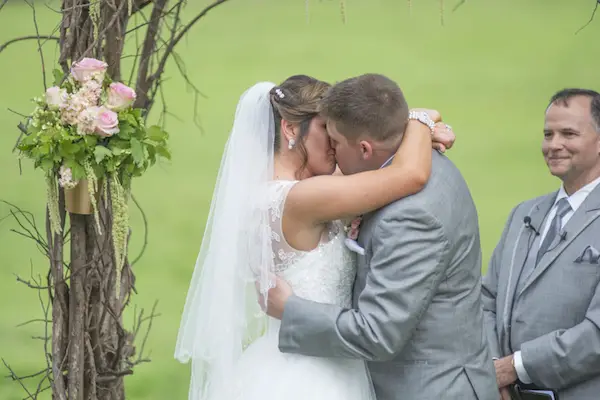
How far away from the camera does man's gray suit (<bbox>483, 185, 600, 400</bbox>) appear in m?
3.37

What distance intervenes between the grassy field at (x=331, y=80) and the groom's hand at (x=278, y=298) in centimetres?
472

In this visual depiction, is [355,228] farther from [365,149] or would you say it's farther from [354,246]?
[365,149]

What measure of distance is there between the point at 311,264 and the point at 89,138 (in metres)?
0.96

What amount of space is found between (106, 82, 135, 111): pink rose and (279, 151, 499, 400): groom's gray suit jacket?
3.42 feet

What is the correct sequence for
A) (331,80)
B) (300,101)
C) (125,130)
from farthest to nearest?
(331,80) < (125,130) < (300,101)

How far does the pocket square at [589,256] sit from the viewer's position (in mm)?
3419

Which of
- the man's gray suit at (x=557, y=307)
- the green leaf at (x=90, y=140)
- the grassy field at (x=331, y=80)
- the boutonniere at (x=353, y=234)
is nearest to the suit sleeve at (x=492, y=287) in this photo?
the man's gray suit at (x=557, y=307)

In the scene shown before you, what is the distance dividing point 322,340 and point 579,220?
1260 mm

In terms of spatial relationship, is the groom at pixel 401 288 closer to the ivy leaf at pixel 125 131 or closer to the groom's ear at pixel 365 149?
the groom's ear at pixel 365 149

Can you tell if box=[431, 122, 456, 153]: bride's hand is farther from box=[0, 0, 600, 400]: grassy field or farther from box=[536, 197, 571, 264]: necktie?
box=[0, 0, 600, 400]: grassy field

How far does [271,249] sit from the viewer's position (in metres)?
3.04

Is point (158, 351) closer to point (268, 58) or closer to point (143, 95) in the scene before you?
point (143, 95)

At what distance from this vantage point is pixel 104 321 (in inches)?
151

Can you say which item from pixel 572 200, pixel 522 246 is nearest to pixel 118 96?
pixel 522 246
